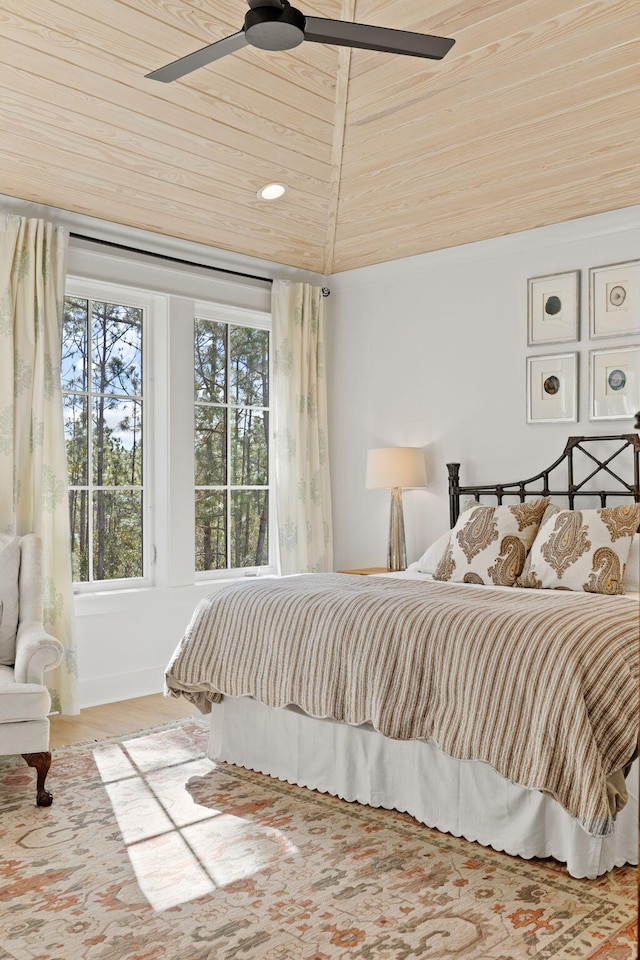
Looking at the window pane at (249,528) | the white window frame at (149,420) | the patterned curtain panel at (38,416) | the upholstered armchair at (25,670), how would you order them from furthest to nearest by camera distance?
the window pane at (249,528), the white window frame at (149,420), the patterned curtain panel at (38,416), the upholstered armchair at (25,670)

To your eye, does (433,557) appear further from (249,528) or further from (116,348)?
(116,348)

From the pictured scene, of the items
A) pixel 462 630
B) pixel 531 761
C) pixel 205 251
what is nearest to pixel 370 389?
pixel 205 251

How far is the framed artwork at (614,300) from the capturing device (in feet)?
14.3

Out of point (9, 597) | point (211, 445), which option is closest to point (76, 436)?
point (211, 445)

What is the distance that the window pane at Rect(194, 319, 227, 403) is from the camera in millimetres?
5289

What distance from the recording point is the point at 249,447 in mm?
5621

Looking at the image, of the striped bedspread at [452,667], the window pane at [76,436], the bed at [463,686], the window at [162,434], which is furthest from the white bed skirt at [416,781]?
the window pane at [76,436]

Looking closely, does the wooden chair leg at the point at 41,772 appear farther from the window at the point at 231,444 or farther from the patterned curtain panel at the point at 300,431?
the patterned curtain panel at the point at 300,431

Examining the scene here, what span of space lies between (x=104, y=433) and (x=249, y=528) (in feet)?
3.98

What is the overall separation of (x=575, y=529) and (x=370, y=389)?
218 cm

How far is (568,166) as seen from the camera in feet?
13.3

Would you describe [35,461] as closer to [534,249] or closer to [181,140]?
[181,140]

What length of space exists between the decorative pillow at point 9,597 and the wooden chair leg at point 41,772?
602 millimetres

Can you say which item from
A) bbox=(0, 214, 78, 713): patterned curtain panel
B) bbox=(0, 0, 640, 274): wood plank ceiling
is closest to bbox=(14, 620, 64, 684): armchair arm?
bbox=(0, 214, 78, 713): patterned curtain panel
